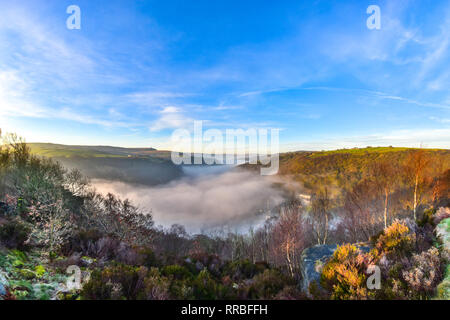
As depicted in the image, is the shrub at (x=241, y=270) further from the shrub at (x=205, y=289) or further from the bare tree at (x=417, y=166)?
the bare tree at (x=417, y=166)

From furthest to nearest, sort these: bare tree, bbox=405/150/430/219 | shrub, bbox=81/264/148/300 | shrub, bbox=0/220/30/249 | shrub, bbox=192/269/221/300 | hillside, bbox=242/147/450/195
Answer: hillside, bbox=242/147/450/195, bare tree, bbox=405/150/430/219, shrub, bbox=0/220/30/249, shrub, bbox=192/269/221/300, shrub, bbox=81/264/148/300

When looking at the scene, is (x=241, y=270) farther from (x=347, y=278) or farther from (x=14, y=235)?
(x=14, y=235)

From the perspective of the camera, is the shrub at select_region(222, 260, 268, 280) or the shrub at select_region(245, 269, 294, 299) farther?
the shrub at select_region(222, 260, 268, 280)

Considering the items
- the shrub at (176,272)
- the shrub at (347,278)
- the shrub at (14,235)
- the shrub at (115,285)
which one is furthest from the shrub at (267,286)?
the shrub at (14,235)

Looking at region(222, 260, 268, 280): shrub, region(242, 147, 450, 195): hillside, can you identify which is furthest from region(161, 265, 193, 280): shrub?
region(242, 147, 450, 195): hillside

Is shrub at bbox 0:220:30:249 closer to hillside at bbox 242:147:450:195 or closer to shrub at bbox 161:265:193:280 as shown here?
shrub at bbox 161:265:193:280

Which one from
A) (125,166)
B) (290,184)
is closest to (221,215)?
(290,184)

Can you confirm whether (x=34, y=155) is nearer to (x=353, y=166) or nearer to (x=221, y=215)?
(x=353, y=166)

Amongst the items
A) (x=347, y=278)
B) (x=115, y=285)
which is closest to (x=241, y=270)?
(x=347, y=278)
